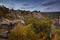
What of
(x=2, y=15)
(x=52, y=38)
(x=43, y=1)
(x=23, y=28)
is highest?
(x=43, y=1)

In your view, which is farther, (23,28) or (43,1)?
(43,1)

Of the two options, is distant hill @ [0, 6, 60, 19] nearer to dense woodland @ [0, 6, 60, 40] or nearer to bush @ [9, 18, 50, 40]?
dense woodland @ [0, 6, 60, 40]

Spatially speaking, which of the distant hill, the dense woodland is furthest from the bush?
the distant hill

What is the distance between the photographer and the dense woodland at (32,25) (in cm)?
442

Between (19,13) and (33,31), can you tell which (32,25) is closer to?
(33,31)

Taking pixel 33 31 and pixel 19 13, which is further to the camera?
pixel 19 13

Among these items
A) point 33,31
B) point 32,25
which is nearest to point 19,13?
point 32,25

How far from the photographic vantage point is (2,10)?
15.0 ft

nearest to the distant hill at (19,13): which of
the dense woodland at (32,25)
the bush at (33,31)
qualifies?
the dense woodland at (32,25)

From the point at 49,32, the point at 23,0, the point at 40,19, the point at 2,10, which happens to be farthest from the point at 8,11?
the point at 49,32

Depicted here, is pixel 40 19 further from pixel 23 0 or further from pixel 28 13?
pixel 23 0

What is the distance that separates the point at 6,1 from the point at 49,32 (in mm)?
1590

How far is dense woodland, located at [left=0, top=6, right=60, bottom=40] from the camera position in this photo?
4.42 m

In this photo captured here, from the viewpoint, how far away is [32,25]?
4.56 meters
